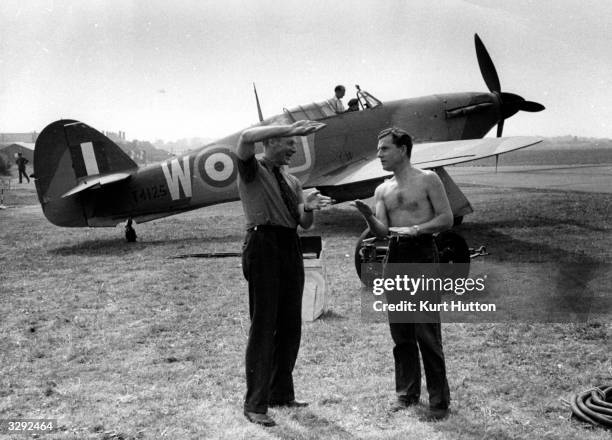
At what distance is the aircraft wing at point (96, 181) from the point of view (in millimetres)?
11820

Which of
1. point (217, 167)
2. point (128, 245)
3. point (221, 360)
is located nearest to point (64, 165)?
point (128, 245)

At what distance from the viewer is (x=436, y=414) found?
12.6 ft

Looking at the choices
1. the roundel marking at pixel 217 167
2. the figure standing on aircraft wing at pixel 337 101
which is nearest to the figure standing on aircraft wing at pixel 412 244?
the roundel marking at pixel 217 167

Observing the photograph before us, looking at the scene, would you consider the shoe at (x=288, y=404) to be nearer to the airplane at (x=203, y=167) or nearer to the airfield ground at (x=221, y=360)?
the airfield ground at (x=221, y=360)

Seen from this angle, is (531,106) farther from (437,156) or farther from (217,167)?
(217,167)

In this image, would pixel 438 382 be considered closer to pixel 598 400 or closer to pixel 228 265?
pixel 598 400

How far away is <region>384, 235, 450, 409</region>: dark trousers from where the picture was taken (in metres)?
3.89

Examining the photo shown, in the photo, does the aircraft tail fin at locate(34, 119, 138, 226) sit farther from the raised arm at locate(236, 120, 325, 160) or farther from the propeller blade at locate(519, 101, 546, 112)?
the propeller blade at locate(519, 101, 546, 112)

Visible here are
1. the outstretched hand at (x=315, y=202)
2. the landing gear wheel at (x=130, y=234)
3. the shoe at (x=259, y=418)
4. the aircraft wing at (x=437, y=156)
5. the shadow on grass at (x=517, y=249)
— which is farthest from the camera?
the landing gear wheel at (x=130, y=234)


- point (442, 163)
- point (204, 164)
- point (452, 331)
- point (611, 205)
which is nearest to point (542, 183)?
point (611, 205)

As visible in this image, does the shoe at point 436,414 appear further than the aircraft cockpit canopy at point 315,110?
No

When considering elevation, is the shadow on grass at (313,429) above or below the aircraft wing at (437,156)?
below

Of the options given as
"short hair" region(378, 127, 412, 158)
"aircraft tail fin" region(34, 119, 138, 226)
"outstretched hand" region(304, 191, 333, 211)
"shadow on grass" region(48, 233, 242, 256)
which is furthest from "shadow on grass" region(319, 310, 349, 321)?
"aircraft tail fin" region(34, 119, 138, 226)

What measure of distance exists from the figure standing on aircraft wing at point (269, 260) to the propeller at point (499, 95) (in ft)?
43.3
